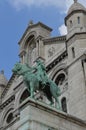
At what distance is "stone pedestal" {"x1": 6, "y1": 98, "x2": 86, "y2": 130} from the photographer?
17.6m

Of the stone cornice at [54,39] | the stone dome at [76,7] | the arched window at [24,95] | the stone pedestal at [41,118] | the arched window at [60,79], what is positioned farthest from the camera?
the arched window at [24,95]

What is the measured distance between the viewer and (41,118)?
59.0 feet

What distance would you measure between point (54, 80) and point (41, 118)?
9.86 metres

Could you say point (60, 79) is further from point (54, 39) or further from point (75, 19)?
point (75, 19)

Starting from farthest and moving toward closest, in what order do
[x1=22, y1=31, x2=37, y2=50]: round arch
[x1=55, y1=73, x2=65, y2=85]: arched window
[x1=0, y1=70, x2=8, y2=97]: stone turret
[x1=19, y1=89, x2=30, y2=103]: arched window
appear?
1. [x1=0, y1=70, x2=8, y2=97]: stone turret
2. [x1=22, y1=31, x2=37, y2=50]: round arch
3. [x1=19, y1=89, x2=30, y2=103]: arched window
4. [x1=55, y1=73, x2=65, y2=85]: arched window

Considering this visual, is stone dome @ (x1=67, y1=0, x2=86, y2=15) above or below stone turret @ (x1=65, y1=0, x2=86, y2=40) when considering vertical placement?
above

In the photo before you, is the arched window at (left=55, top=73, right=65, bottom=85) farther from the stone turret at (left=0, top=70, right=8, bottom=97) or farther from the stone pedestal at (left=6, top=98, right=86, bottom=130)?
the stone turret at (left=0, top=70, right=8, bottom=97)

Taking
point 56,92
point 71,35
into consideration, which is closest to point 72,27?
point 71,35

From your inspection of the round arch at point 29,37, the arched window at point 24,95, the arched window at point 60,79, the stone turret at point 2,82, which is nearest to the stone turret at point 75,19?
the arched window at point 60,79

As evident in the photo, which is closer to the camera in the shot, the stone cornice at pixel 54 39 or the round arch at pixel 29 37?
the stone cornice at pixel 54 39

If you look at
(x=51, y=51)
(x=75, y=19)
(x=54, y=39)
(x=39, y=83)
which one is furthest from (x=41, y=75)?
(x=54, y=39)

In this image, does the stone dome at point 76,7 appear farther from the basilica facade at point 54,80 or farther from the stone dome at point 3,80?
the stone dome at point 3,80

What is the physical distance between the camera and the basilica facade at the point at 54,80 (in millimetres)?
18203

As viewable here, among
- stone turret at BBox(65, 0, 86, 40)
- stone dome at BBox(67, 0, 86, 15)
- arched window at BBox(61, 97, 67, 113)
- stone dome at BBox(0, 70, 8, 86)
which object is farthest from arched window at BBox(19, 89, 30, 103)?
stone dome at BBox(67, 0, 86, 15)
